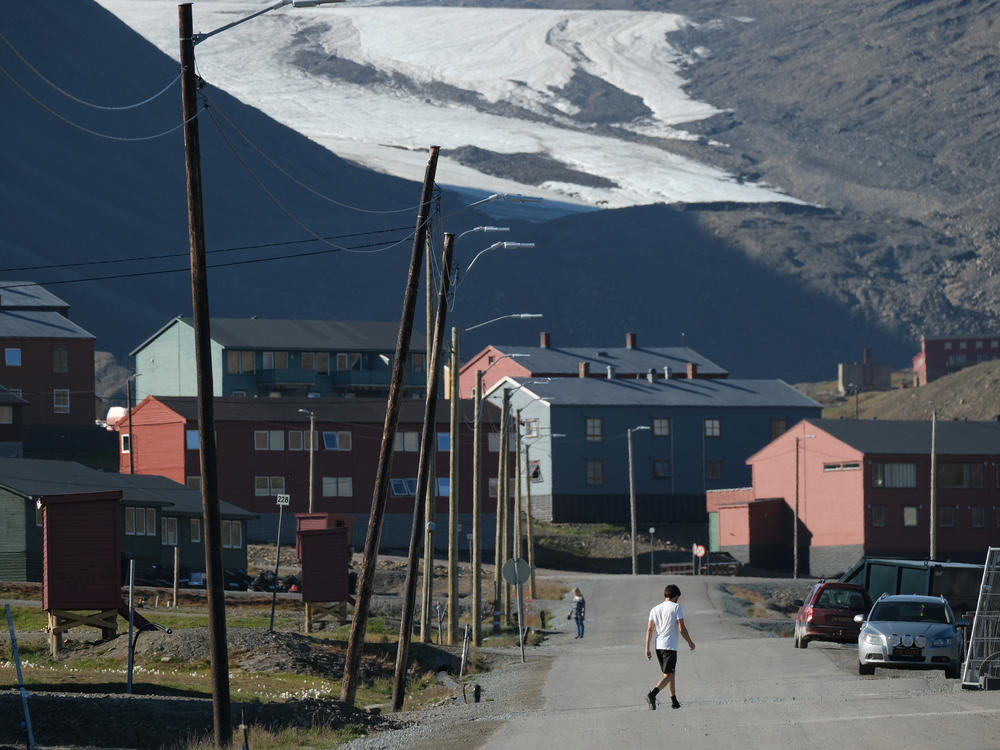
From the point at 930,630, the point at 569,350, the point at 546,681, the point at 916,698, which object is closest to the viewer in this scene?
the point at 916,698

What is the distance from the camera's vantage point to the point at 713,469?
12662 cm

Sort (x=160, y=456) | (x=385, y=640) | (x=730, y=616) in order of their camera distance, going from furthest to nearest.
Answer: (x=160, y=456) < (x=730, y=616) < (x=385, y=640)

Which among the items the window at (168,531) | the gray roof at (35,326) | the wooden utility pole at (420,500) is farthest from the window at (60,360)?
the wooden utility pole at (420,500)

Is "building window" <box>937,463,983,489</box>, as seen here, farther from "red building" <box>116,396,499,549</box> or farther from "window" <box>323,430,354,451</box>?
"window" <box>323,430,354,451</box>

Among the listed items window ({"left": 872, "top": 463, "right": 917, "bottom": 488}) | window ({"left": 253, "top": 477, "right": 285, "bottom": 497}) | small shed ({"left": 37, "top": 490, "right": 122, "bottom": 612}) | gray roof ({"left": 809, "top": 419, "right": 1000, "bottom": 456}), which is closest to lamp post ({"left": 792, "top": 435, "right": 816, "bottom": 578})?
gray roof ({"left": 809, "top": 419, "right": 1000, "bottom": 456})

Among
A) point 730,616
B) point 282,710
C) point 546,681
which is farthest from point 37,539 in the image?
point 282,710

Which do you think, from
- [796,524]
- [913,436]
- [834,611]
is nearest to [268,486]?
[796,524]

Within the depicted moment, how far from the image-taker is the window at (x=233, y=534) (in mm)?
85375

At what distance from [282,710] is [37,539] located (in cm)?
4499

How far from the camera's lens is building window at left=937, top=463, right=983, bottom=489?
10688 centimetres

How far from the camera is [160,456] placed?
103 meters

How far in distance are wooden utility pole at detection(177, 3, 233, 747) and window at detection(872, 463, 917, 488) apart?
8561cm

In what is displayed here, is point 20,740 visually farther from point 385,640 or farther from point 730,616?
point 730,616

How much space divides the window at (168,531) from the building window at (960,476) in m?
49.9
